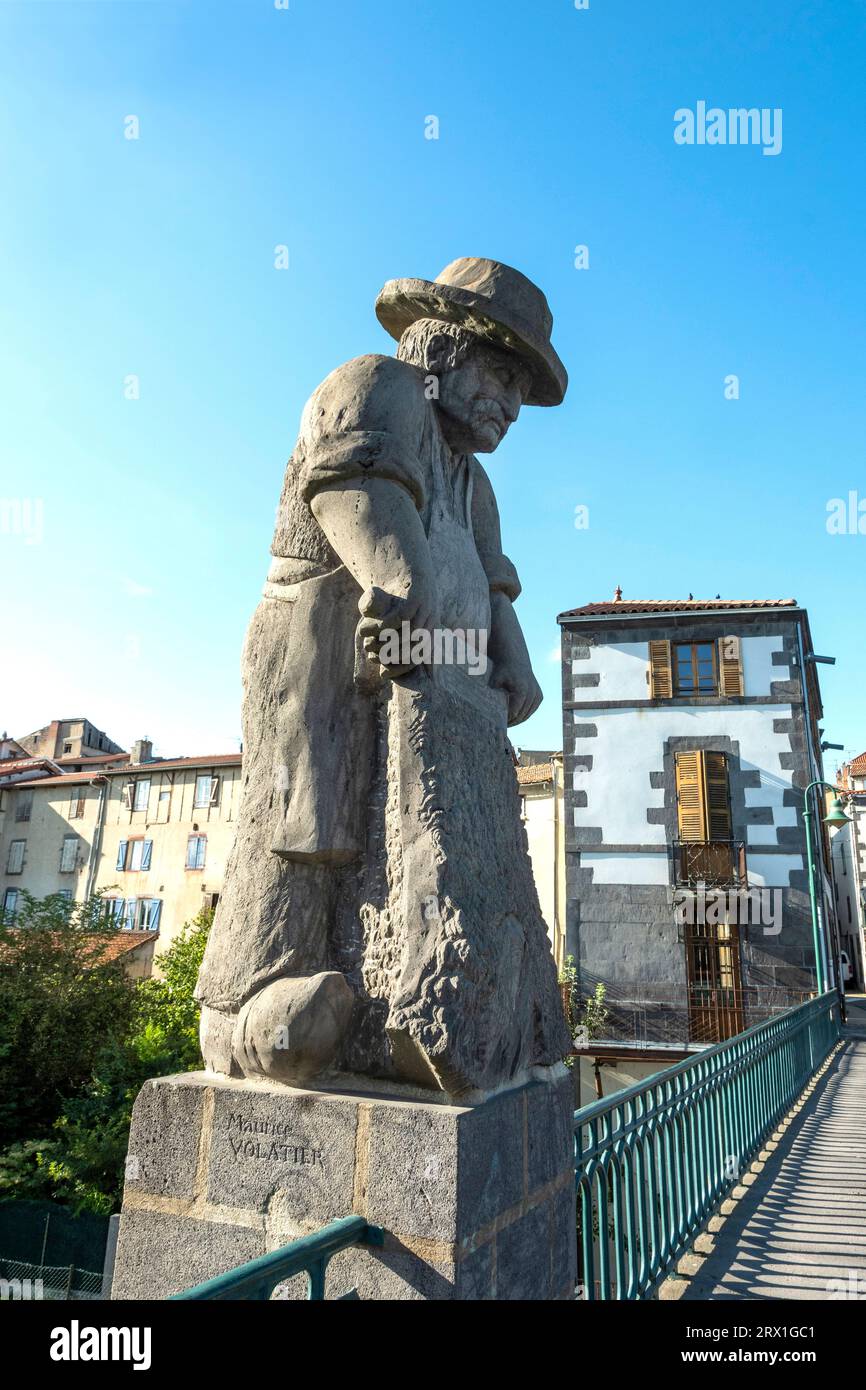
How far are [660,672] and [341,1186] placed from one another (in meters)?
18.3

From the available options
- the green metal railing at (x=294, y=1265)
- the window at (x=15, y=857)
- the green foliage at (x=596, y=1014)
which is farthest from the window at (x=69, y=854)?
the green metal railing at (x=294, y=1265)

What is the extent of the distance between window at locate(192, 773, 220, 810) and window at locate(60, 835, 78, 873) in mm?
6028

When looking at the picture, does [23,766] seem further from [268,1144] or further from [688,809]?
[268,1144]

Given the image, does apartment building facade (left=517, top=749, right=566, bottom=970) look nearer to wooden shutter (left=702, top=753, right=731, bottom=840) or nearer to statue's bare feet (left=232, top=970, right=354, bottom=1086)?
wooden shutter (left=702, top=753, right=731, bottom=840)

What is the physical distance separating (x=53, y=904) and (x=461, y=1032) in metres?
19.4

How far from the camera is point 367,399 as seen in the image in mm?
2342

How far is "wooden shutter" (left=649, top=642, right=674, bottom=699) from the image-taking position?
19.3m

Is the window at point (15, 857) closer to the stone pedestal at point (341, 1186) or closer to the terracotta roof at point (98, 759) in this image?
the terracotta roof at point (98, 759)

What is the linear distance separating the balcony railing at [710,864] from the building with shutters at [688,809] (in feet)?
0.09

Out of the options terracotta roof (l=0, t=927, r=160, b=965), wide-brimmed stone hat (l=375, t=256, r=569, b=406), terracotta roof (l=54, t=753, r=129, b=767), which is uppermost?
terracotta roof (l=54, t=753, r=129, b=767)

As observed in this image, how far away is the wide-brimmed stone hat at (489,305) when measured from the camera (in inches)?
101

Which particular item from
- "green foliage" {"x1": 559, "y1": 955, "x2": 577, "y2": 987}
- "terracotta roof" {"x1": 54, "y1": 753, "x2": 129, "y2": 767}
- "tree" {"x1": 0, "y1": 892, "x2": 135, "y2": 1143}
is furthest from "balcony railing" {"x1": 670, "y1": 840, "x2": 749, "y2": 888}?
"terracotta roof" {"x1": 54, "y1": 753, "x2": 129, "y2": 767}

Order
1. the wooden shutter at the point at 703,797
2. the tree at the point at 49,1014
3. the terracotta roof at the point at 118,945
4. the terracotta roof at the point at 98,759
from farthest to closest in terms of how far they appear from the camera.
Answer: the terracotta roof at the point at 98,759, the terracotta roof at the point at 118,945, the wooden shutter at the point at 703,797, the tree at the point at 49,1014
